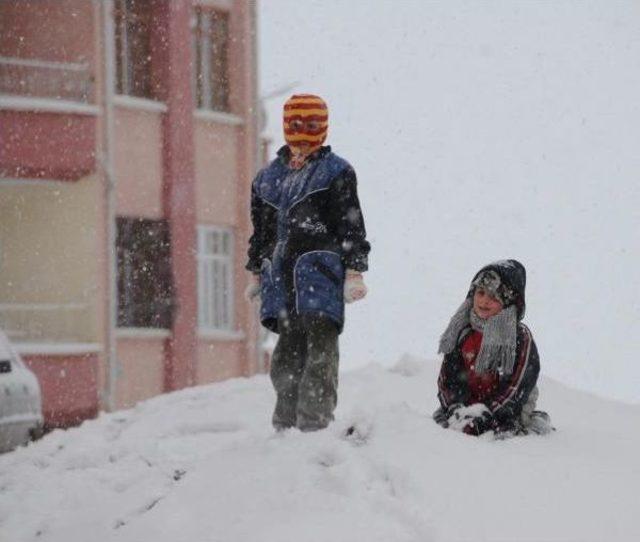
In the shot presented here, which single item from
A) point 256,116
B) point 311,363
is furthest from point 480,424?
point 256,116

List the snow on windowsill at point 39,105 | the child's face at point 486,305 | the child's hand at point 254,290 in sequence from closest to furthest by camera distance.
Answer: the child's face at point 486,305, the child's hand at point 254,290, the snow on windowsill at point 39,105

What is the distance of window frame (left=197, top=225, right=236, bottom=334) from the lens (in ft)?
70.7

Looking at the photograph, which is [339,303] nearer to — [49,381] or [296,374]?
[296,374]

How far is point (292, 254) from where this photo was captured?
23.9 feet

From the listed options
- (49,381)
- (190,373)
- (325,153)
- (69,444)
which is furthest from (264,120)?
(325,153)

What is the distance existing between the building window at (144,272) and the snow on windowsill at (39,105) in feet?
6.66

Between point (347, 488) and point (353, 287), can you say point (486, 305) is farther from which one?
point (347, 488)

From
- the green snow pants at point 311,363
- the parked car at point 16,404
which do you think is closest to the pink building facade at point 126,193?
the parked car at point 16,404

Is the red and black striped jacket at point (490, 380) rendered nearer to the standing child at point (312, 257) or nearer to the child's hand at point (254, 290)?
the standing child at point (312, 257)

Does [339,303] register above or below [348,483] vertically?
above

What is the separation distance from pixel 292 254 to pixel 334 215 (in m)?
0.28

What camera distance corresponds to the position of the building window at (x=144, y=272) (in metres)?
20.4

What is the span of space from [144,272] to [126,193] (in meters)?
1.22

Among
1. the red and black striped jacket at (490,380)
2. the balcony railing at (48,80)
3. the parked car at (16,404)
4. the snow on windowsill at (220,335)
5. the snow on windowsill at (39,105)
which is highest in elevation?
the balcony railing at (48,80)
